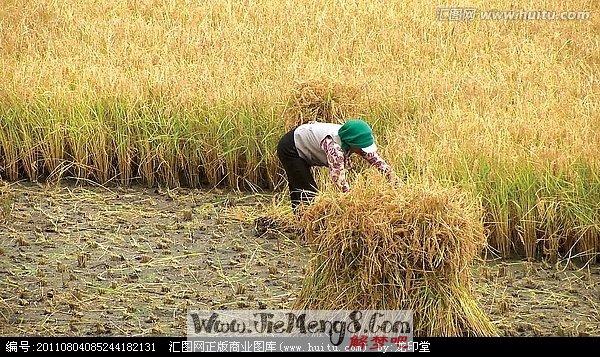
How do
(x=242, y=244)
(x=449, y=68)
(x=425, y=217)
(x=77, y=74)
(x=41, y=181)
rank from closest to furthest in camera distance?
(x=425, y=217)
(x=242, y=244)
(x=41, y=181)
(x=77, y=74)
(x=449, y=68)

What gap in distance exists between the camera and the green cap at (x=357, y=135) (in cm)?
475

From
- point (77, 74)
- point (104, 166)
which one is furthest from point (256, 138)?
point (77, 74)

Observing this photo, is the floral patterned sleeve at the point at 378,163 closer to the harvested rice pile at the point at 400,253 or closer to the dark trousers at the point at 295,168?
the dark trousers at the point at 295,168

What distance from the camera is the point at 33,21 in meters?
7.66

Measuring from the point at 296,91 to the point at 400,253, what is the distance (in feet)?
6.59

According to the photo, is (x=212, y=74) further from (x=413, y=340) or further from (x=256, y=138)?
(x=413, y=340)

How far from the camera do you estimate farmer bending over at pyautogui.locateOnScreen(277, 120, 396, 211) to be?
4.75m

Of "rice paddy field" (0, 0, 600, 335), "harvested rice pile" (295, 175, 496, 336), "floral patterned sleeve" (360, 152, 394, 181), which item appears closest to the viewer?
"harvested rice pile" (295, 175, 496, 336)

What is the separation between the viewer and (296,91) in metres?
5.72

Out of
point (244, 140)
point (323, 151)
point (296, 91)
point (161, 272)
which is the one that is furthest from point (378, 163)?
point (244, 140)

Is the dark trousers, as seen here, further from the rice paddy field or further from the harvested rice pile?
the harvested rice pile

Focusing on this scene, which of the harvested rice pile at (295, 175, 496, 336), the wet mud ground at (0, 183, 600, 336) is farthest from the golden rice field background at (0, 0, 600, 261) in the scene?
the harvested rice pile at (295, 175, 496, 336)

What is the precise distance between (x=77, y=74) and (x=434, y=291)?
10.6 feet

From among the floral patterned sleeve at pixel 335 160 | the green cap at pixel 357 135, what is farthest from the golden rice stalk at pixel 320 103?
the green cap at pixel 357 135
